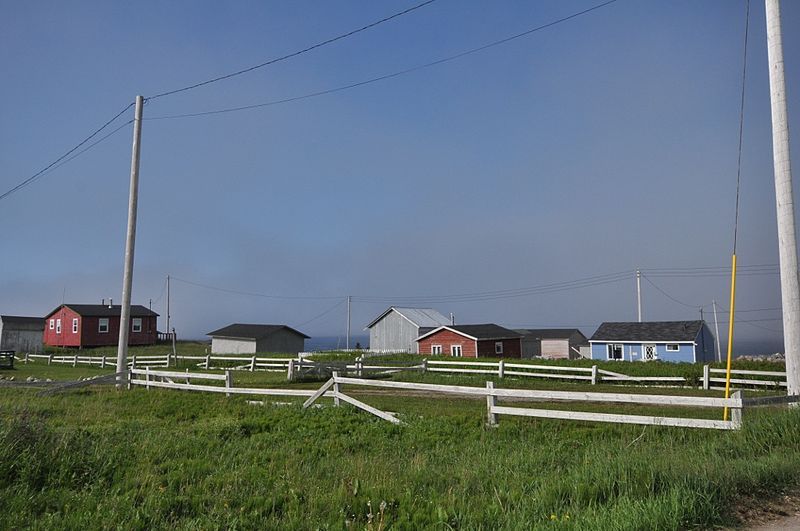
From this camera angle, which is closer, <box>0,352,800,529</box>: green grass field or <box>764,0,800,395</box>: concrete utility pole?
<box>0,352,800,529</box>: green grass field

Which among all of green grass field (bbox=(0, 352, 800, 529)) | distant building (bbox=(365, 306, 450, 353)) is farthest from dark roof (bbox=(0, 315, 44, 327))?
green grass field (bbox=(0, 352, 800, 529))

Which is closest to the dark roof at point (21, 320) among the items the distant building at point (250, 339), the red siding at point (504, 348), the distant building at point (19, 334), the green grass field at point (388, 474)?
the distant building at point (19, 334)

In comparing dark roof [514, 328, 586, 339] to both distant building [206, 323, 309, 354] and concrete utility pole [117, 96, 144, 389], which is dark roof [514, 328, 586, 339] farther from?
concrete utility pole [117, 96, 144, 389]

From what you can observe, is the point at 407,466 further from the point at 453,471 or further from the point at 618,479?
the point at 618,479

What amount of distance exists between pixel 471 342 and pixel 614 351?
14619 mm

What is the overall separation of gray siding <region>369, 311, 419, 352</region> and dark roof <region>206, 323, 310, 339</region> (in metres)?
11.2

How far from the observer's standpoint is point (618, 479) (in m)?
6.95

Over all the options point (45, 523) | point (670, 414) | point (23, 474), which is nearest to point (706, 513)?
point (45, 523)

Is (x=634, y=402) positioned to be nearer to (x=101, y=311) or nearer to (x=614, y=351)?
(x=614, y=351)

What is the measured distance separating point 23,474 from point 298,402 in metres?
9.28

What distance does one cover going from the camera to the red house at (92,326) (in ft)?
212

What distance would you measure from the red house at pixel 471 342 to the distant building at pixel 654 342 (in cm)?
840

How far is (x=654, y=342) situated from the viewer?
55500 mm

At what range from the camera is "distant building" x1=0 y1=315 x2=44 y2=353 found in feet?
208
